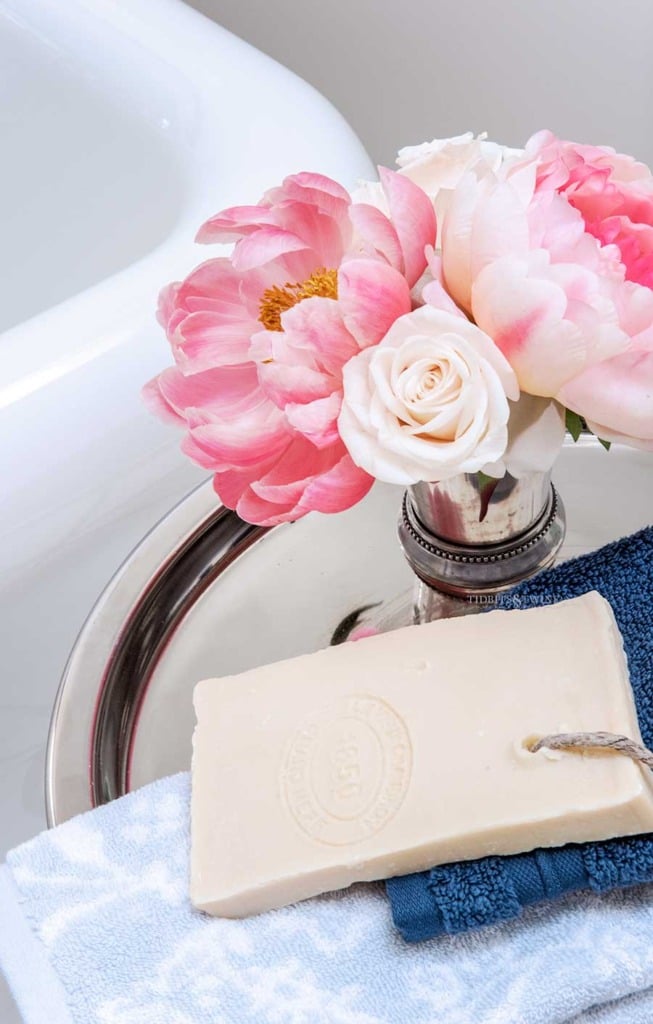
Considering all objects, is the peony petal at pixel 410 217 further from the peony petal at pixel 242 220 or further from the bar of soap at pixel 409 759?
the bar of soap at pixel 409 759

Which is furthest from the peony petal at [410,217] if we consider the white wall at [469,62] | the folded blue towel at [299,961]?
Answer: the white wall at [469,62]

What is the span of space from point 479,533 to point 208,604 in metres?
0.20

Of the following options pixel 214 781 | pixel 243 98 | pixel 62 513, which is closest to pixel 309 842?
pixel 214 781

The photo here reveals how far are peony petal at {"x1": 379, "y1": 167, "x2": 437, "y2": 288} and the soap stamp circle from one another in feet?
0.56

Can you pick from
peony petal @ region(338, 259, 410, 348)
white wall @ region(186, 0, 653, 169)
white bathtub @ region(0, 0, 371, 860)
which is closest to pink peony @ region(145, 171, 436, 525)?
peony petal @ region(338, 259, 410, 348)

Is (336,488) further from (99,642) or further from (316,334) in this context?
(99,642)

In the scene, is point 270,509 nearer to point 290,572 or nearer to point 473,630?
point 473,630

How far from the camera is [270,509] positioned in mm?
433

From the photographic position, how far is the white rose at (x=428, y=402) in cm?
38

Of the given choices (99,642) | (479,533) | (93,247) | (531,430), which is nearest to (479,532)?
(479,533)

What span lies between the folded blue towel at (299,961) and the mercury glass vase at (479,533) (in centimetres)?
17

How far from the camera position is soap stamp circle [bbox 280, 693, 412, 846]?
1.37ft

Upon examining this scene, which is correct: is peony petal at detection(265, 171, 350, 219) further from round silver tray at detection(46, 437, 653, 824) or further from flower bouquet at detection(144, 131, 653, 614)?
round silver tray at detection(46, 437, 653, 824)

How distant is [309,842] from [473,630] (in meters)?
0.11
